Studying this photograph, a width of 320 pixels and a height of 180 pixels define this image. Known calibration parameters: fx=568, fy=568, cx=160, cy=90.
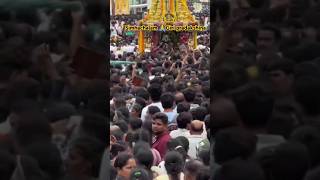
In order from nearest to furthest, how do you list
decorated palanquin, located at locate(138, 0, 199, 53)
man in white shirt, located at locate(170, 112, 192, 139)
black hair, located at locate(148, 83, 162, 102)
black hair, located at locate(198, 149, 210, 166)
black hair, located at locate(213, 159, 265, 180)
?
1. black hair, located at locate(213, 159, 265, 180)
2. black hair, located at locate(198, 149, 210, 166)
3. man in white shirt, located at locate(170, 112, 192, 139)
4. black hair, located at locate(148, 83, 162, 102)
5. decorated palanquin, located at locate(138, 0, 199, 53)

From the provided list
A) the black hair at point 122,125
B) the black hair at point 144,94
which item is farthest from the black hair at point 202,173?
the black hair at point 144,94

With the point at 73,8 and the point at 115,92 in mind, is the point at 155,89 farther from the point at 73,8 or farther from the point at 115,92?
the point at 73,8

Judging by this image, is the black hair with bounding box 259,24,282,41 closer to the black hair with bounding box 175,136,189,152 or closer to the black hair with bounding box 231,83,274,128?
the black hair with bounding box 231,83,274,128

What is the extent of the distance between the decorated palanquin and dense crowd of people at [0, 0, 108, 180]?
1834 cm

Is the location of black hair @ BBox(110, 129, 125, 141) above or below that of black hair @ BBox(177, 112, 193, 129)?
below

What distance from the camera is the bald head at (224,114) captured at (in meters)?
1.45

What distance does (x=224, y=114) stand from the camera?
146 centimetres

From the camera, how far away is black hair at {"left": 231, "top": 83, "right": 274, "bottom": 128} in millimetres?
1447

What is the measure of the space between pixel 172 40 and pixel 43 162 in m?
19.0

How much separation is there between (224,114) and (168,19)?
62.8 ft

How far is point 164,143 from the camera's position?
428 cm

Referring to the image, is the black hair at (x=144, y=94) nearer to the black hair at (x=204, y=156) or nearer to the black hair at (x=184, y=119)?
the black hair at (x=184, y=119)

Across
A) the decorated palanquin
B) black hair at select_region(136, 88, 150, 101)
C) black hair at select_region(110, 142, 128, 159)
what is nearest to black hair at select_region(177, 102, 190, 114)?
black hair at select_region(110, 142, 128, 159)

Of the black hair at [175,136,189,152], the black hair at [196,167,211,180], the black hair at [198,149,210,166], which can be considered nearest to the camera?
the black hair at [196,167,211,180]
